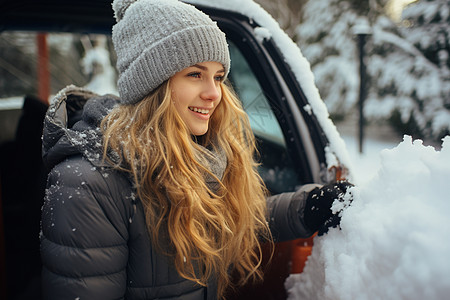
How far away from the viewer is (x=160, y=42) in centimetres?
114

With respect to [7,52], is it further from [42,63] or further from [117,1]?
[117,1]

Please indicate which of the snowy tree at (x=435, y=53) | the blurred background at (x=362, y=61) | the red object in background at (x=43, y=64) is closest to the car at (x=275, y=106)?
the red object in background at (x=43, y=64)

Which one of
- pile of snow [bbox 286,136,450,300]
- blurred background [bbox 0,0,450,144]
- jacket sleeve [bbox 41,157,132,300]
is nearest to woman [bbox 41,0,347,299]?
jacket sleeve [bbox 41,157,132,300]

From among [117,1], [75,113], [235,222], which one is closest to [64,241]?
[235,222]

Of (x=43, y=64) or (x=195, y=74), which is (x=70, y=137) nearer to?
(x=195, y=74)

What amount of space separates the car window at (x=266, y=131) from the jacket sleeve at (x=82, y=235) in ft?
2.99

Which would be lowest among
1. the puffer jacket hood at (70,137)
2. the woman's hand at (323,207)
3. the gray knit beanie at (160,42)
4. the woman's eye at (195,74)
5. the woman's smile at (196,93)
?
the woman's hand at (323,207)

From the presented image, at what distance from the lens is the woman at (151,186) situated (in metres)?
0.98

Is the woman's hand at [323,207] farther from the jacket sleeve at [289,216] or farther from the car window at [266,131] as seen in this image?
the car window at [266,131]

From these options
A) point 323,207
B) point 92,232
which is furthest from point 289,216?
point 92,232

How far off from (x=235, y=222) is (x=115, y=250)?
508 mm

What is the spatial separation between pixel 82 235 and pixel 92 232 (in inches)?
1.1

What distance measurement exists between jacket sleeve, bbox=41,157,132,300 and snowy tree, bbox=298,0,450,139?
7119 millimetres

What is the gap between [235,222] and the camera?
134 cm
